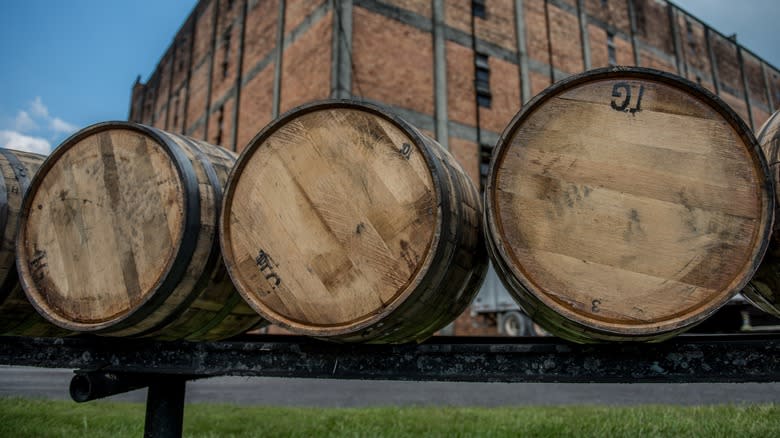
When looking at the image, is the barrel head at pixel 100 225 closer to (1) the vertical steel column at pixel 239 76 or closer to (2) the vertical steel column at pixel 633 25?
(1) the vertical steel column at pixel 239 76

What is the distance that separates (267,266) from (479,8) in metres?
15.9

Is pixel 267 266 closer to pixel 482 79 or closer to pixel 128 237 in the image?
pixel 128 237

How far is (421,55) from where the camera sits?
14281 mm

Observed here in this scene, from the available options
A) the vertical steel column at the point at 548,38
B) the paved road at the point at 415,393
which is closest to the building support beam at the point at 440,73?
the vertical steel column at the point at 548,38

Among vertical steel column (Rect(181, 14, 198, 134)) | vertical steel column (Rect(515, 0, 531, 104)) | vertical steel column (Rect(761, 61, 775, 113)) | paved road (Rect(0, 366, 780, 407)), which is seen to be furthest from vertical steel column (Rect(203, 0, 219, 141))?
vertical steel column (Rect(761, 61, 775, 113))

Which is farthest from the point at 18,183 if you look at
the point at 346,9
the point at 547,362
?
the point at 346,9

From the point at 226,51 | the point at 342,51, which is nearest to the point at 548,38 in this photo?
the point at 342,51

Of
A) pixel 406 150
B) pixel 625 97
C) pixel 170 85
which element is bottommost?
pixel 406 150

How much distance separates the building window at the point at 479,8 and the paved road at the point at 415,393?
12.0 m

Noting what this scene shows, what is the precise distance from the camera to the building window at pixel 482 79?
604 inches

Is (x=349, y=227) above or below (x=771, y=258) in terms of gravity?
above

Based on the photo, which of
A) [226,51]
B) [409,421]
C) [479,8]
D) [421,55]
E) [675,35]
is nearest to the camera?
[409,421]

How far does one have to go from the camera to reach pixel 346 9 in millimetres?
13141

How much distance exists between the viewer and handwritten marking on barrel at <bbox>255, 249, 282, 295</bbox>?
6.32 feet
